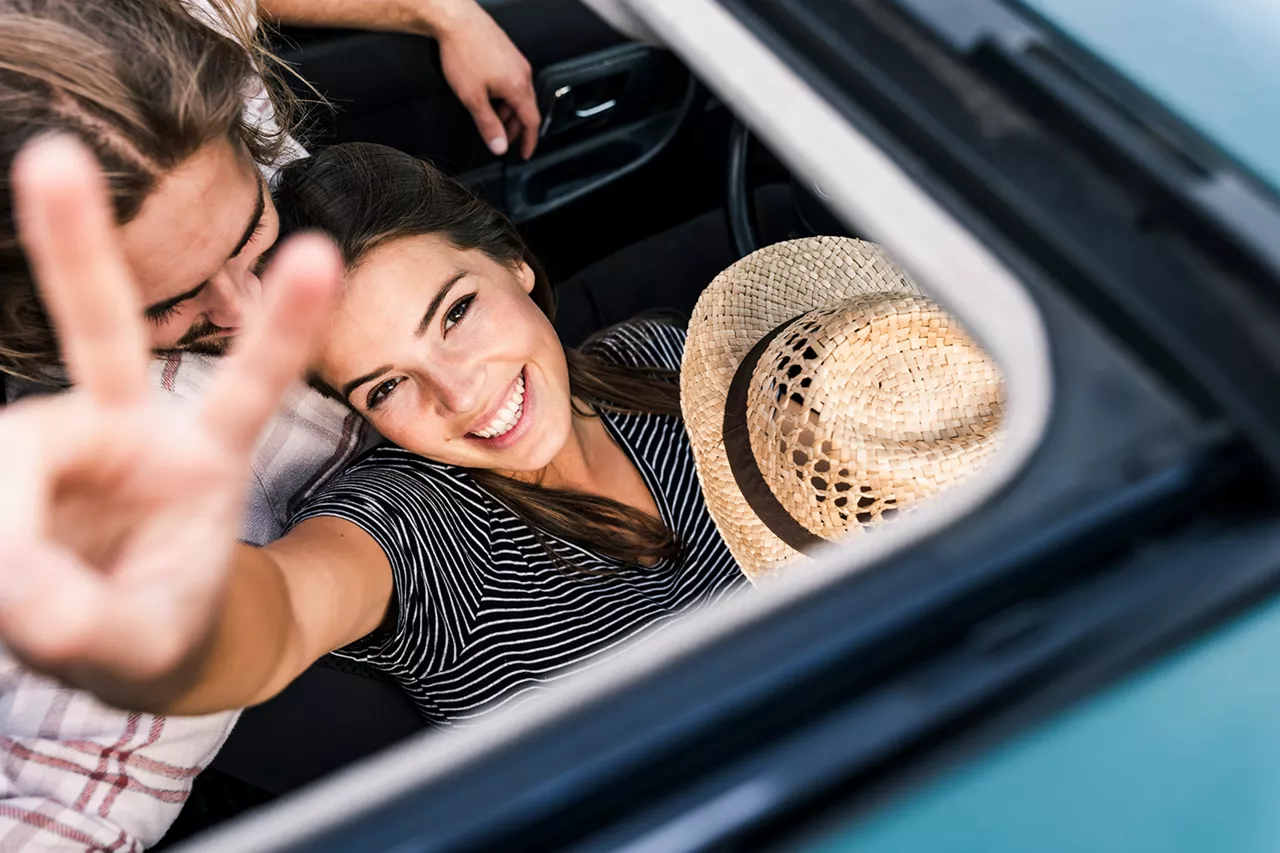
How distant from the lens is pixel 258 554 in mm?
861

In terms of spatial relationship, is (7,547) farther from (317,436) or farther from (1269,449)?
(317,436)

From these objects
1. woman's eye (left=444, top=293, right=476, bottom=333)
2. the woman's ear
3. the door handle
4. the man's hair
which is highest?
the man's hair

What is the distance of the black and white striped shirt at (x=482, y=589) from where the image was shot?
118 cm

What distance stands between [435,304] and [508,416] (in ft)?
0.56

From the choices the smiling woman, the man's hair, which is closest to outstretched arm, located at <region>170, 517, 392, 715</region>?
the smiling woman

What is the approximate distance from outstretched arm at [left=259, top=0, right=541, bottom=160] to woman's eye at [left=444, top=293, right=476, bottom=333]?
0.44 metres

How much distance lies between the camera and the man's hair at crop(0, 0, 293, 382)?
835 millimetres

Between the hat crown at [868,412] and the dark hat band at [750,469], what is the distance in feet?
0.07

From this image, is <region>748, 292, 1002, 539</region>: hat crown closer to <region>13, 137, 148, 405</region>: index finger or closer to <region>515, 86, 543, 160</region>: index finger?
<region>13, 137, 148, 405</region>: index finger

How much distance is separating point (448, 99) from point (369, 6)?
0.57 ft

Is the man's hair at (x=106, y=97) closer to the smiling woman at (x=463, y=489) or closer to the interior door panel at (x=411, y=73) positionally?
the smiling woman at (x=463, y=489)

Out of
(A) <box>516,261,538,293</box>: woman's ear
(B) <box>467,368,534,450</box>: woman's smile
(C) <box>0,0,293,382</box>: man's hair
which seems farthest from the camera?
(A) <box>516,261,538,293</box>: woman's ear

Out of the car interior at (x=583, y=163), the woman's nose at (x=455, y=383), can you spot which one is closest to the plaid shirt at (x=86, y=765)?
the car interior at (x=583, y=163)

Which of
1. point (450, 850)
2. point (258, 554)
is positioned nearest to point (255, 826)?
point (450, 850)
